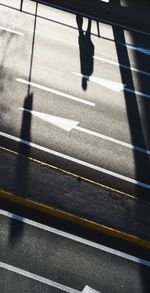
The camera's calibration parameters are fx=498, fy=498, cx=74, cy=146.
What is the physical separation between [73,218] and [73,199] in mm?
708

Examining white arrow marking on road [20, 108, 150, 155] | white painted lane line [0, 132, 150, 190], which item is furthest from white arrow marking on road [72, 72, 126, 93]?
white painted lane line [0, 132, 150, 190]

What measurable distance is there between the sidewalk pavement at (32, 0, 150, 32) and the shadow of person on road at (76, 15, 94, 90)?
963mm

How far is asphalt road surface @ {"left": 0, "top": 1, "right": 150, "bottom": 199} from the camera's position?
48.8 feet

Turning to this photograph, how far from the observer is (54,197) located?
13.1 metres

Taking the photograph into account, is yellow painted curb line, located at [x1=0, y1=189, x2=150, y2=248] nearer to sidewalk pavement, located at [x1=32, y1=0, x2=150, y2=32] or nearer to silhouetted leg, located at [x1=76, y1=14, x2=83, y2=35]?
silhouetted leg, located at [x1=76, y1=14, x2=83, y2=35]

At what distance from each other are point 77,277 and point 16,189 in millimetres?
3005

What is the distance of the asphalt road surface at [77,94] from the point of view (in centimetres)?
1487

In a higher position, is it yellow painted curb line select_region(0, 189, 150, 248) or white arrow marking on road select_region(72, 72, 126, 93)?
yellow painted curb line select_region(0, 189, 150, 248)

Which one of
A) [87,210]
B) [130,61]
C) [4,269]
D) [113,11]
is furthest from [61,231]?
[113,11]

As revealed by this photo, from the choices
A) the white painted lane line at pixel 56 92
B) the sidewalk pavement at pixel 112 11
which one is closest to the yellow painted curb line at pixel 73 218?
the white painted lane line at pixel 56 92

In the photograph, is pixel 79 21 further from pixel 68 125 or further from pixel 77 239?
pixel 77 239

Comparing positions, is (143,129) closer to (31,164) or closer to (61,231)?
(31,164)

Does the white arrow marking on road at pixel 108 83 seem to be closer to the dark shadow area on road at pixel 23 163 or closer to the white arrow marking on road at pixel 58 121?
the dark shadow area on road at pixel 23 163

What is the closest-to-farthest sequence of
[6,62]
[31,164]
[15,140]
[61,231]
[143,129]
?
[61,231], [31,164], [15,140], [143,129], [6,62]
